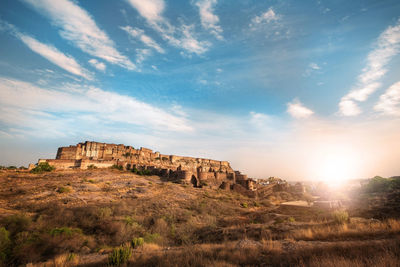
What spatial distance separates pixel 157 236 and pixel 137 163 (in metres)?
44.4

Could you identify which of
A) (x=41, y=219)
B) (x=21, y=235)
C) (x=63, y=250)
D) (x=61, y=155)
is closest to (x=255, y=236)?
(x=63, y=250)

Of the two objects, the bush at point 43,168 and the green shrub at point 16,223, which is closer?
the green shrub at point 16,223

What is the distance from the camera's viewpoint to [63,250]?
9.23m

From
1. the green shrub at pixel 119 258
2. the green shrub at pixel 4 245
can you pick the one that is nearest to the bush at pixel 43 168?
the green shrub at pixel 4 245

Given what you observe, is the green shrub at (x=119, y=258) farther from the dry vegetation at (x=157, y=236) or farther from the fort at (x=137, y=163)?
the fort at (x=137, y=163)

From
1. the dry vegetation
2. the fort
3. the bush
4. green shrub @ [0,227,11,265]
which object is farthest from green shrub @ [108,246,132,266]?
the bush

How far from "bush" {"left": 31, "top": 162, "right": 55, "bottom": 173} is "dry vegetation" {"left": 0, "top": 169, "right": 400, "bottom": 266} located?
9702 millimetres

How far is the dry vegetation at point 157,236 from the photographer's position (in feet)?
18.0

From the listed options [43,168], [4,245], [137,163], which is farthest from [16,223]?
[137,163]

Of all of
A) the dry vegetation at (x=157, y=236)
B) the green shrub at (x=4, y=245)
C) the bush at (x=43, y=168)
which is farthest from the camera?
the bush at (x=43, y=168)

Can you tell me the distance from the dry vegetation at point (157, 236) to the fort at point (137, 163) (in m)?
16.2

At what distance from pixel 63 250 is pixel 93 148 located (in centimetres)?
4715

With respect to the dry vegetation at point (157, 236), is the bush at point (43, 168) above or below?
above

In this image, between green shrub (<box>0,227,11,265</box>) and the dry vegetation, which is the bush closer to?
the dry vegetation
